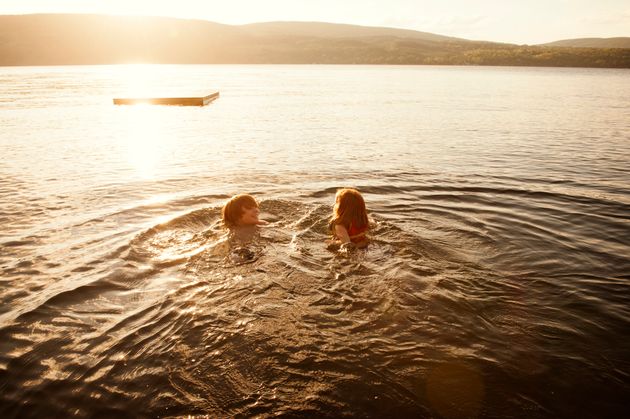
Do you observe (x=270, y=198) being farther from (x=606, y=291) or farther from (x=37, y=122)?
(x=37, y=122)

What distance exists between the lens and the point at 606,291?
21.0 feet

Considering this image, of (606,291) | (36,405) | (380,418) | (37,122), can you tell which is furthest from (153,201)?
(37,122)

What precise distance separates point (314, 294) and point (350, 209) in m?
2.15

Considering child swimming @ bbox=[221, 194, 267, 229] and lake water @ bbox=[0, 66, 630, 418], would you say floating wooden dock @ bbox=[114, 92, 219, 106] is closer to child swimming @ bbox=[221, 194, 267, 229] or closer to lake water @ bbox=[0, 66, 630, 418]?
lake water @ bbox=[0, 66, 630, 418]

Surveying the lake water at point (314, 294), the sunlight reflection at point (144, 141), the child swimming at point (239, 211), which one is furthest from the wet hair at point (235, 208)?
the sunlight reflection at point (144, 141)

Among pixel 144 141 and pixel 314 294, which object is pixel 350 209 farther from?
pixel 144 141

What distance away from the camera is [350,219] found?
7.84m

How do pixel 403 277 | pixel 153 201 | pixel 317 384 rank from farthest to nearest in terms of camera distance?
pixel 153 201 < pixel 403 277 < pixel 317 384

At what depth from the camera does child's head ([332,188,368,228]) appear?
25.5 ft

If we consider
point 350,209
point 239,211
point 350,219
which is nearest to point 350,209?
point 350,209

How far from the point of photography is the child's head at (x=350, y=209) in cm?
776

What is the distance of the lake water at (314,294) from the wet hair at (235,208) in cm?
37

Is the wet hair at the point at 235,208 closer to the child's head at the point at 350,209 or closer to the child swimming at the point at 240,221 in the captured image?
the child swimming at the point at 240,221

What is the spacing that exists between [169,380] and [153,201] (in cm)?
748
